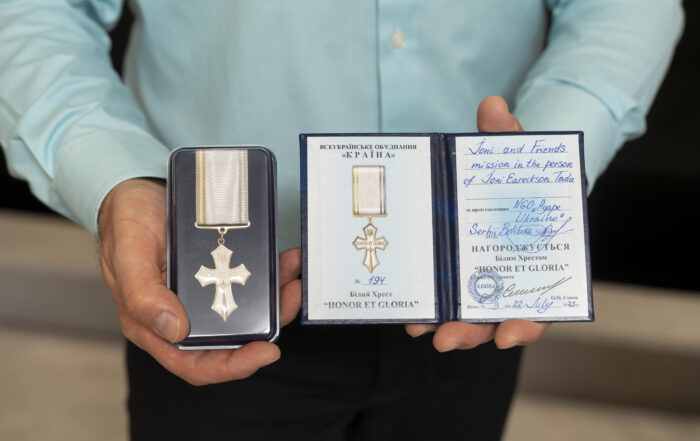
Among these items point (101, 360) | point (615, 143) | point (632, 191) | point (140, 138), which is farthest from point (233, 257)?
point (101, 360)

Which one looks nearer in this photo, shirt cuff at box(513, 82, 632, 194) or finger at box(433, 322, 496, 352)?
finger at box(433, 322, 496, 352)

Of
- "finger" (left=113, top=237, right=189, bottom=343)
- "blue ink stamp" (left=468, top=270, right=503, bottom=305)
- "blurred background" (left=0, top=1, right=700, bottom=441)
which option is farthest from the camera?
"blurred background" (left=0, top=1, right=700, bottom=441)

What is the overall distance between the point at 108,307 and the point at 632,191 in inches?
61.2

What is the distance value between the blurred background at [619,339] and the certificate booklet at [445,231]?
1.13m

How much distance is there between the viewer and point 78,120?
71cm

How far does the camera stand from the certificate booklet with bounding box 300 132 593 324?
2.21 feet

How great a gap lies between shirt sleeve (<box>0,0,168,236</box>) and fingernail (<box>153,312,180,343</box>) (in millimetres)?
175

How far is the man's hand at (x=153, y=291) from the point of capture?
0.58 metres

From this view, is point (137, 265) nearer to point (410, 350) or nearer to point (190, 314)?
point (190, 314)

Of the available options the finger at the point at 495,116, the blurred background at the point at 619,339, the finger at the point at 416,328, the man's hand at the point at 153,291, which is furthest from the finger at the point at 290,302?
the blurred background at the point at 619,339

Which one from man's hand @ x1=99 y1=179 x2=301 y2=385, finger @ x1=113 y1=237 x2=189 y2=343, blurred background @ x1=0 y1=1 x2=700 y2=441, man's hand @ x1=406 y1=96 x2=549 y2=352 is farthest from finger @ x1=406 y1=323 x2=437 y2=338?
blurred background @ x1=0 y1=1 x2=700 y2=441

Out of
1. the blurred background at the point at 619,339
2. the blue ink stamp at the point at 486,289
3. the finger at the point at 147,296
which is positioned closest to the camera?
the finger at the point at 147,296
